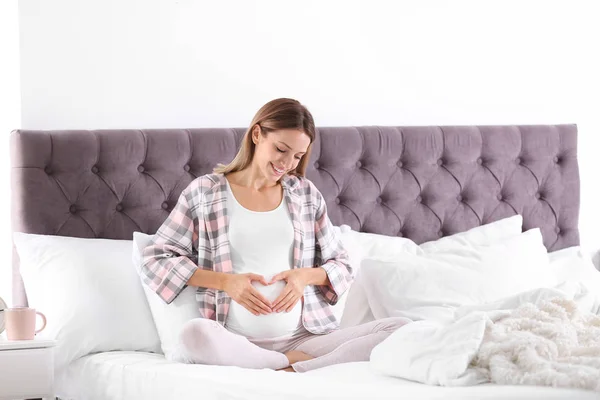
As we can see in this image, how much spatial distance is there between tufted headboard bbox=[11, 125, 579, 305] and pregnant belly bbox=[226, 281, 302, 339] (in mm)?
528

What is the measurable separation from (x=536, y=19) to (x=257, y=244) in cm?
184

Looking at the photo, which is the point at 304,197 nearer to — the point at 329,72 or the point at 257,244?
the point at 257,244

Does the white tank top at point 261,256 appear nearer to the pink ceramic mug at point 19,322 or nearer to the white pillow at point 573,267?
the pink ceramic mug at point 19,322

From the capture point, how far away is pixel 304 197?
312 centimetres

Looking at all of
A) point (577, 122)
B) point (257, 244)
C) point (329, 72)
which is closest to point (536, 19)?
point (577, 122)

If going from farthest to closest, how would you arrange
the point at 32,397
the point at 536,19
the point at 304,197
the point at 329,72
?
1. the point at 536,19
2. the point at 329,72
3. the point at 304,197
4. the point at 32,397

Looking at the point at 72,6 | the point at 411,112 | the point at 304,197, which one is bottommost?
the point at 304,197

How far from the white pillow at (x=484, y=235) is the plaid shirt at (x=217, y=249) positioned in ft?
1.86

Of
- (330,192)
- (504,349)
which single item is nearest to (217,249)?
(330,192)

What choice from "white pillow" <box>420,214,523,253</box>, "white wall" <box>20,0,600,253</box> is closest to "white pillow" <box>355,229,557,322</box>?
"white pillow" <box>420,214,523,253</box>

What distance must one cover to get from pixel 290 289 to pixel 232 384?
599mm

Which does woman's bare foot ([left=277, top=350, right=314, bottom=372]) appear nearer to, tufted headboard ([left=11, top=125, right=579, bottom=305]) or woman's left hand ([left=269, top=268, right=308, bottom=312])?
woman's left hand ([left=269, top=268, right=308, bottom=312])

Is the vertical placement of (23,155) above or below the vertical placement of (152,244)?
above

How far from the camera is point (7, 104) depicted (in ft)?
10.7
